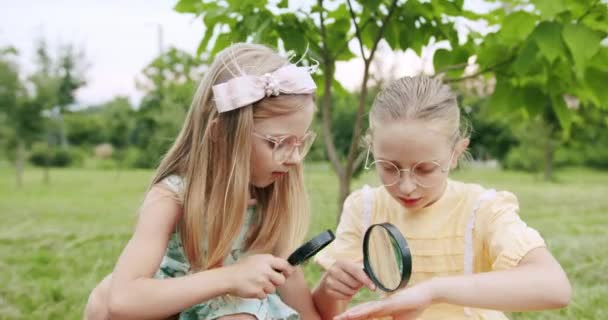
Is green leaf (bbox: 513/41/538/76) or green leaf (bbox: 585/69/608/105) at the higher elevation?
green leaf (bbox: 513/41/538/76)

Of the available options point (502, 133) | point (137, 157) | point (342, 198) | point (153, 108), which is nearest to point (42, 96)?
point (153, 108)

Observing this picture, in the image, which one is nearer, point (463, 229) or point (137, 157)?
point (463, 229)

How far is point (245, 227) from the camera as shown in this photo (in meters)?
2.74

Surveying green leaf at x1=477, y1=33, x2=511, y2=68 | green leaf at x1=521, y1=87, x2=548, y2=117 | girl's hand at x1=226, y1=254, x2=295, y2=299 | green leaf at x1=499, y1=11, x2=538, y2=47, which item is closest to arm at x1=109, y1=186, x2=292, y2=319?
girl's hand at x1=226, y1=254, x2=295, y2=299

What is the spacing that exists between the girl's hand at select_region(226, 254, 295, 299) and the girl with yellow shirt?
0.77ft

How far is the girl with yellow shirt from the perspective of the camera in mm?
1931

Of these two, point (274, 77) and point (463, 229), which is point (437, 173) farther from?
point (274, 77)

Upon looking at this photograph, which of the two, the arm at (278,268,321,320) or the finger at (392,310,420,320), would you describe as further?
the arm at (278,268,321,320)

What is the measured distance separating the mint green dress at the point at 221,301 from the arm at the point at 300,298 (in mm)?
52

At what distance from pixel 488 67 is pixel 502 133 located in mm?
29531

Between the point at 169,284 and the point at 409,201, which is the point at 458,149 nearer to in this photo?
the point at 409,201

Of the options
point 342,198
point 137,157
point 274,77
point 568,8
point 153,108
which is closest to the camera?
point 274,77

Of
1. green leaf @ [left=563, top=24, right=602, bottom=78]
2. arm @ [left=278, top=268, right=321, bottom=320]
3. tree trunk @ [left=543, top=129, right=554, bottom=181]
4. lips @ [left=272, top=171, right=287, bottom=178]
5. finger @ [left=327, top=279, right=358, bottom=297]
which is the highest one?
green leaf @ [left=563, top=24, right=602, bottom=78]

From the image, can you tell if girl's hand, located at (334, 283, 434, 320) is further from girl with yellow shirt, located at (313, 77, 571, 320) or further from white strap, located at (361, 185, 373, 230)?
white strap, located at (361, 185, 373, 230)
